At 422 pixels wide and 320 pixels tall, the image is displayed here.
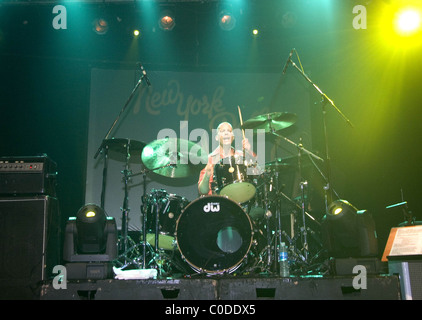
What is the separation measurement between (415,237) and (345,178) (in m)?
2.40

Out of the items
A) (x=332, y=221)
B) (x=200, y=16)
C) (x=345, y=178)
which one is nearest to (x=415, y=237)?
(x=332, y=221)

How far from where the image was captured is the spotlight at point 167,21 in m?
6.11

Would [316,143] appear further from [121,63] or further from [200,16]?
[121,63]

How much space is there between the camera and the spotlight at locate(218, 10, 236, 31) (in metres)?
6.08

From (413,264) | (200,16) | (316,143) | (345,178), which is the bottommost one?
(413,264)

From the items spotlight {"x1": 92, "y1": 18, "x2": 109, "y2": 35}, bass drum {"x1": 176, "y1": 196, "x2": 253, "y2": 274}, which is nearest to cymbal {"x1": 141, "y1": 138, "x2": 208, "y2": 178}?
bass drum {"x1": 176, "y1": 196, "x2": 253, "y2": 274}

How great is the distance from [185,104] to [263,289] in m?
4.17

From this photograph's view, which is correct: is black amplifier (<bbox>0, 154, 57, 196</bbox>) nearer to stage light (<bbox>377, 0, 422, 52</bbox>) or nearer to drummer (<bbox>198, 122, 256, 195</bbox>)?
drummer (<bbox>198, 122, 256, 195</bbox>)

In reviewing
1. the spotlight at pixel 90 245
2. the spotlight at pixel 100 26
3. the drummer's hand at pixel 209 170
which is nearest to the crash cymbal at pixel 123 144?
the drummer's hand at pixel 209 170

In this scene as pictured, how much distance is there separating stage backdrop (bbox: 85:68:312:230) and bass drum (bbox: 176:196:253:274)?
2476mm

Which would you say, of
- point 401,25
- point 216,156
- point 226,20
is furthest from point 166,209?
point 401,25

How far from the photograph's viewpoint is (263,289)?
325 centimetres

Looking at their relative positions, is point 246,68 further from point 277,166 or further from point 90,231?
point 90,231

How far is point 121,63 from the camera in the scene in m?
6.82
